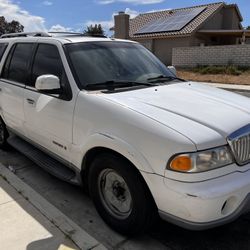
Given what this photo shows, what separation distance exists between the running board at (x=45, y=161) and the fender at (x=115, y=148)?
A: 35 centimetres

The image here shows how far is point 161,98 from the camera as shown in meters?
3.36

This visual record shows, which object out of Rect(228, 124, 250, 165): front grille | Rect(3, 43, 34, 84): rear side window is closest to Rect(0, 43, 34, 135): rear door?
Rect(3, 43, 34, 84): rear side window

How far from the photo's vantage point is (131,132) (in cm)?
293

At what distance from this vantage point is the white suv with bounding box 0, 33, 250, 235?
2.69m

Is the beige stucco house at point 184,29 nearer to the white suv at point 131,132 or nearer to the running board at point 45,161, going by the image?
the running board at point 45,161

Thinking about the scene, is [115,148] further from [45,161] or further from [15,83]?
[15,83]

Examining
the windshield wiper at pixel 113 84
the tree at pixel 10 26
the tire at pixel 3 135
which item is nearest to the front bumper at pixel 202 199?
the windshield wiper at pixel 113 84

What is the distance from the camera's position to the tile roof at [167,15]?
2998cm

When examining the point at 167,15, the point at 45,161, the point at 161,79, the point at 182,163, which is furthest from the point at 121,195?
the point at 167,15

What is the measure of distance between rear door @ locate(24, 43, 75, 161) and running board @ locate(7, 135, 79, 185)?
168mm

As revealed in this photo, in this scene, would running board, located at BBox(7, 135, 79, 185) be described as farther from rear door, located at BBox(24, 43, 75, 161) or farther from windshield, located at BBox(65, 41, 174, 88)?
windshield, located at BBox(65, 41, 174, 88)

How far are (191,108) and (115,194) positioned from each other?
105 centimetres

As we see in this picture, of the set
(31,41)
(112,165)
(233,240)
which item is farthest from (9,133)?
(233,240)

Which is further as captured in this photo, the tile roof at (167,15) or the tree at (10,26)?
the tree at (10,26)
